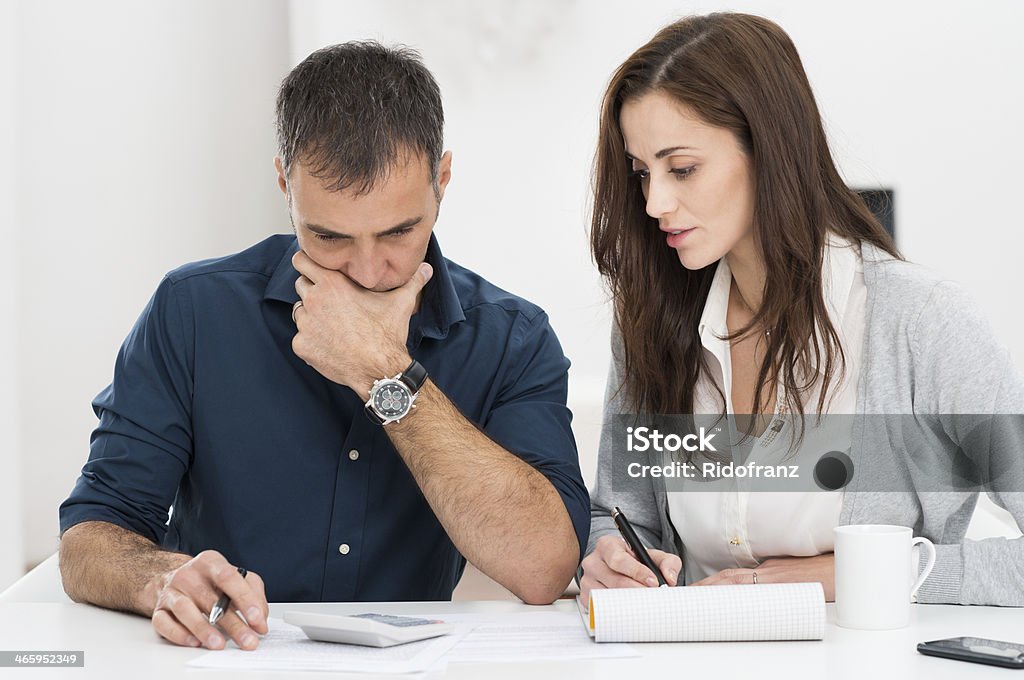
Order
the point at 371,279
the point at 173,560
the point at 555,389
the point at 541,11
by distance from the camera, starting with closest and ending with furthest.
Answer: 1. the point at 173,560
2. the point at 371,279
3. the point at 555,389
4. the point at 541,11

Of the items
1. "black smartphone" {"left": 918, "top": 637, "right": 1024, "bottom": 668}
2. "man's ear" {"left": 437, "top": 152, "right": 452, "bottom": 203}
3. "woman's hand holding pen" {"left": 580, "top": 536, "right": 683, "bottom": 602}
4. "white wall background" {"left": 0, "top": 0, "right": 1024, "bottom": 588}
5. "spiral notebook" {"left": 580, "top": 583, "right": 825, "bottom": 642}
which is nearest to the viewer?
"black smartphone" {"left": 918, "top": 637, "right": 1024, "bottom": 668}

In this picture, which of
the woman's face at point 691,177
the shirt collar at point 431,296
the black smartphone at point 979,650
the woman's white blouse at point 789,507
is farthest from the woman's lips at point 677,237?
→ the black smartphone at point 979,650

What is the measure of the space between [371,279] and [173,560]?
0.46 m

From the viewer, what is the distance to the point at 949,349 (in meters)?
1.46

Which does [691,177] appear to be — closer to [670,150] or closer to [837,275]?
[670,150]

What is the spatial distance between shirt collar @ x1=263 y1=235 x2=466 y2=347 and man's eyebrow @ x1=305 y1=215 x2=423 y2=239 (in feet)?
0.54

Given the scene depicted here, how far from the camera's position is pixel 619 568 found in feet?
4.50

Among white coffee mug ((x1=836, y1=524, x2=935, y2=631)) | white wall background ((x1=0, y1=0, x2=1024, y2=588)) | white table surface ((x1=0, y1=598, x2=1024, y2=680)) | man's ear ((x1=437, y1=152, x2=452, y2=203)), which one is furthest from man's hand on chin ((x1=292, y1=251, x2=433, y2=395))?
white wall background ((x1=0, y1=0, x2=1024, y2=588))

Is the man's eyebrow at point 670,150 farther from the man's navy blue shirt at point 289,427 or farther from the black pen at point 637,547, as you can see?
the black pen at point 637,547

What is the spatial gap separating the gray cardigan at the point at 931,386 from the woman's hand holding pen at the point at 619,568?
0.43 feet

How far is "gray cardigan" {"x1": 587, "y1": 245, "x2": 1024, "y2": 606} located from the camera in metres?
1.41

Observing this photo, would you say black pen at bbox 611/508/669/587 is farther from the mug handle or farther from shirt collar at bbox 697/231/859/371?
shirt collar at bbox 697/231/859/371

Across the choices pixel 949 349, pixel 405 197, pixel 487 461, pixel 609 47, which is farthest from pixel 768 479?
pixel 609 47

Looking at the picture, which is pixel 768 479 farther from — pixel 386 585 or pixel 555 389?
pixel 386 585
